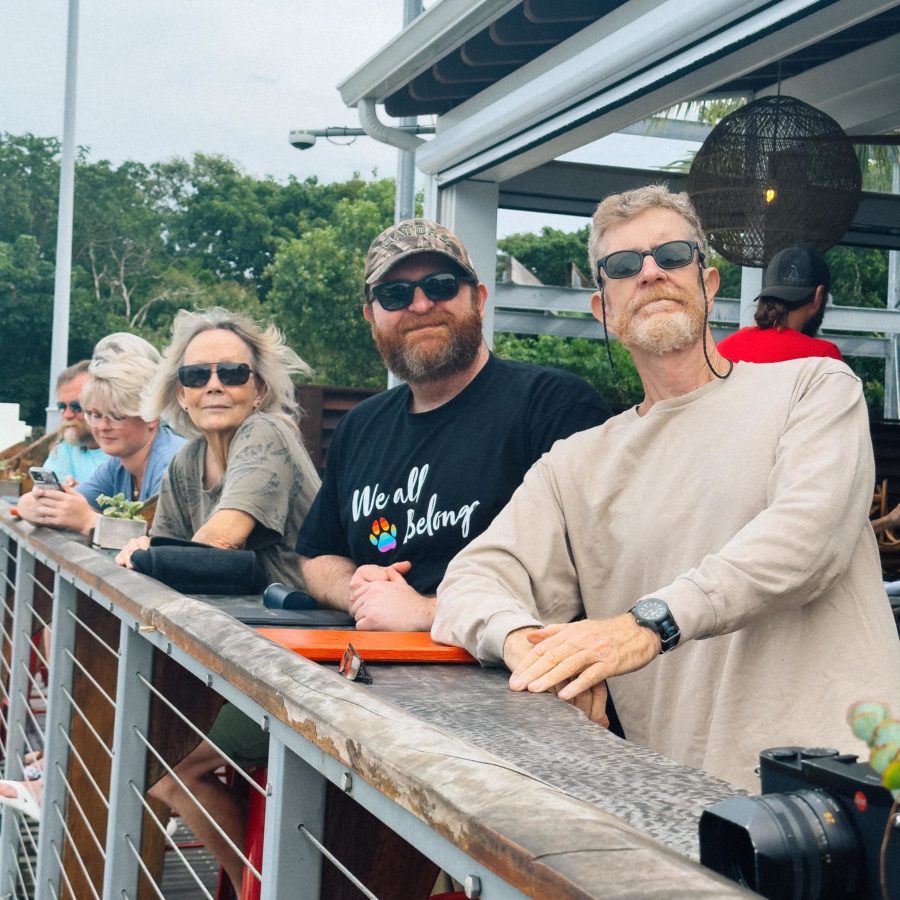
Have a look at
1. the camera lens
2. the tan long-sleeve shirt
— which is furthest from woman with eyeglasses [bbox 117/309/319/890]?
the camera lens

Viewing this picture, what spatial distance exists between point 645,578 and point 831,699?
0.41 meters

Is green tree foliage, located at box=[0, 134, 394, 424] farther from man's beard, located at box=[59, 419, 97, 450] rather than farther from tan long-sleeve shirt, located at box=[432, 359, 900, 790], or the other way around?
tan long-sleeve shirt, located at box=[432, 359, 900, 790]

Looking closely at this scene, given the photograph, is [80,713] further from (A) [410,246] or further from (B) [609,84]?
(B) [609,84]

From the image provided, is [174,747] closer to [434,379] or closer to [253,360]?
[434,379]

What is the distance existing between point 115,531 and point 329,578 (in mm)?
1175

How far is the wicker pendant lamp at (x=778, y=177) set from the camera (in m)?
5.80

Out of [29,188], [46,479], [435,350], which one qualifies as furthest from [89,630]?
[29,188]

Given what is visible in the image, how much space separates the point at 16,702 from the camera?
422 cm

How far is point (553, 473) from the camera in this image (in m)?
2.69

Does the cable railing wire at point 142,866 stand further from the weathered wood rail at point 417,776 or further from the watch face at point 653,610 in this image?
the watch face at point 653,610

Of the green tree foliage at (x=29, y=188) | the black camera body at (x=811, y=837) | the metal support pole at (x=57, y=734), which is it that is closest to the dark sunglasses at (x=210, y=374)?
the metal support pole at (x=57, y=734)

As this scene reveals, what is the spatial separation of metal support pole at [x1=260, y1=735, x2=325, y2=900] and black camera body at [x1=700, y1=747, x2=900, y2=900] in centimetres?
62

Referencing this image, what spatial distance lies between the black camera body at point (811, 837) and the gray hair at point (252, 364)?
3.53 meters

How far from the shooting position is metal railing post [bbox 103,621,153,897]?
2605 mm
